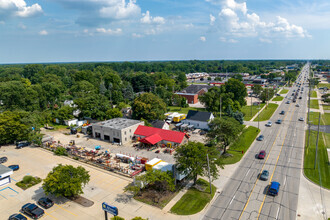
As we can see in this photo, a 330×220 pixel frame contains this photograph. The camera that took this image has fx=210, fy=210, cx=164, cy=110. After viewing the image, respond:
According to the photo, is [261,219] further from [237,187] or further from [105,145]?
[105,145]

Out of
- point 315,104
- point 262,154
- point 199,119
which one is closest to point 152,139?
point 199,119

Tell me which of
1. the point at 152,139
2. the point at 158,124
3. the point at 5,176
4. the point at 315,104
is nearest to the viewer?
the point at 5,176

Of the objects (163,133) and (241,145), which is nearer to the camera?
(241,145)

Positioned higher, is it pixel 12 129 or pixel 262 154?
pixel 12 129

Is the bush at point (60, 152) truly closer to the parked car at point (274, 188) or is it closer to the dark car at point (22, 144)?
the dark car at point (22, 144)

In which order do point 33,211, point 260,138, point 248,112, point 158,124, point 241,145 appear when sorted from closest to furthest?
point 33,211 → point 241,145 → point 260,138 → point 158,124 → point 248,112

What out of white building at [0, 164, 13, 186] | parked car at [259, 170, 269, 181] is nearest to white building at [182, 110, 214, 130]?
parked car at [259, 170, 269, 181]

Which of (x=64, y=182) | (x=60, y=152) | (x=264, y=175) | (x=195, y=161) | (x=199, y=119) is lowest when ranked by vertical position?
(x=60, y=152)

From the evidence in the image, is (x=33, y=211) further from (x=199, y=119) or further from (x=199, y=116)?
(x=199, y=116)
